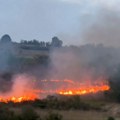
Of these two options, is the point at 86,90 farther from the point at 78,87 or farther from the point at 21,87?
the point at 21,87

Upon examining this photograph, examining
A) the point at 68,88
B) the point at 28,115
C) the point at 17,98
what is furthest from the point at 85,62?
the point at 28,115

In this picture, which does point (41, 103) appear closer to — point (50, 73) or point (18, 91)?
point (18, 91)

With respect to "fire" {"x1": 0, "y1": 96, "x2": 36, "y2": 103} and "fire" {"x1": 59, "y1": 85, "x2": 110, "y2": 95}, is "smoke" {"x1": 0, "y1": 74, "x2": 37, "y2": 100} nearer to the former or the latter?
"fire" {"x1": 0, "y1": 96, "x2": 36, "y2": 103}

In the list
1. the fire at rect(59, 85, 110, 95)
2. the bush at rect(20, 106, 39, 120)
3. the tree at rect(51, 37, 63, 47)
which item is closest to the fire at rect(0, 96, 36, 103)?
the fire at rect(59, 85, 110, 95)

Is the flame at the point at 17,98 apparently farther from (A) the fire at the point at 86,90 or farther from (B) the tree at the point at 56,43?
(B) the tree at the point at 56,43

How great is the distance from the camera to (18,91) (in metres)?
55.7

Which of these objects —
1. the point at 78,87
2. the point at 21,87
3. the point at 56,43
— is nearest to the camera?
the point at 21,87

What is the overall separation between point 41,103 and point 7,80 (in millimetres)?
12602

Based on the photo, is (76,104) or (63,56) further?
(63,56)

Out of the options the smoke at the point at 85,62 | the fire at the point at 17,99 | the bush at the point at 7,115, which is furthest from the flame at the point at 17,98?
the smoke at the point at 85,62

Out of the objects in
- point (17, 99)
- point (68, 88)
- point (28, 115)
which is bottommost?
point (28, 115)

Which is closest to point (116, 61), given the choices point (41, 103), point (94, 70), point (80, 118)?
point (94, 70)

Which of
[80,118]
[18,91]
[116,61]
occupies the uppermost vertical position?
[116,61]

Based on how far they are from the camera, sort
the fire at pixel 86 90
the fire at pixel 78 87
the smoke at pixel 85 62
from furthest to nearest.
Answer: the smoke at pixel 85 62 < the fire at pixel 78 87 < the fire at pixel 86 90
